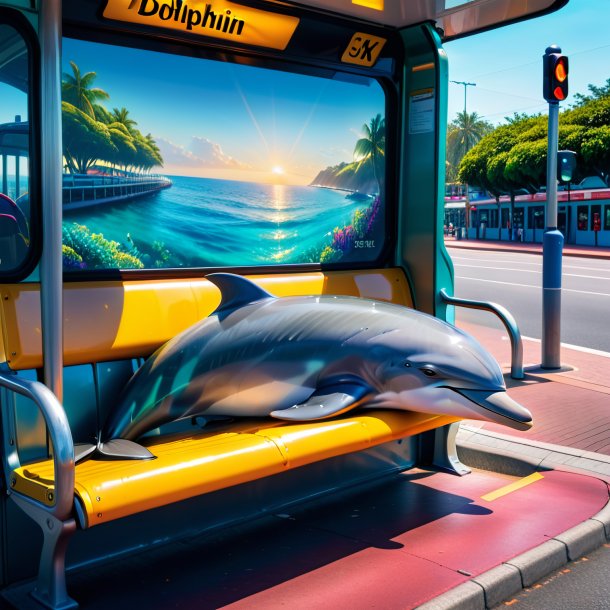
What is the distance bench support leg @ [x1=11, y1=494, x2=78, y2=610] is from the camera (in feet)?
9.84

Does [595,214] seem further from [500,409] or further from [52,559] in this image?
[52,559]

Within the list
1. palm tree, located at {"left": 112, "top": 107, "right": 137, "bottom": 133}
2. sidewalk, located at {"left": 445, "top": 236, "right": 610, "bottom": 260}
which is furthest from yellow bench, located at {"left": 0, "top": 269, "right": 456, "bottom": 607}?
sidewalk, located at {"left": 445, "top": 236, "right": 610, "bottom": 260}

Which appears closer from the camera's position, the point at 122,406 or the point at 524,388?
the point at 122,406

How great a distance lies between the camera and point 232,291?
4.20 meters

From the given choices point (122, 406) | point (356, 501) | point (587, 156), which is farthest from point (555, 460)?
point (587, 156)

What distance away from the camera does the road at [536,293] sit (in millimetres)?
12445

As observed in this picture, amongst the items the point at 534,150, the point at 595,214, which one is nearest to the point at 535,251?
the point at 595,214

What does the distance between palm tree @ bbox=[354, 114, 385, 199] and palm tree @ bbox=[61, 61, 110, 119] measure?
6.28ft

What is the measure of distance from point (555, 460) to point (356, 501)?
4.93 feet

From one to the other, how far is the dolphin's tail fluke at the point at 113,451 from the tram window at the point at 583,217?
37643 millimetres

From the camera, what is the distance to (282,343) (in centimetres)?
403

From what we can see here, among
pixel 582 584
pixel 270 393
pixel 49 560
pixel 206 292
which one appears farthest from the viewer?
pixel 206 292

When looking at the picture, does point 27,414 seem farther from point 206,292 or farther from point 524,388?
point 524,388

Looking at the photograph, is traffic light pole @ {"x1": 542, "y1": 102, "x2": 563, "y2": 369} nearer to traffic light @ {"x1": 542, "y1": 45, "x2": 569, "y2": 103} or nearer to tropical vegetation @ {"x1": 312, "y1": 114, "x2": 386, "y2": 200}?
traffic light @ {"x1": 542, "y1": 45, "x2": 569, "y2": 103}
